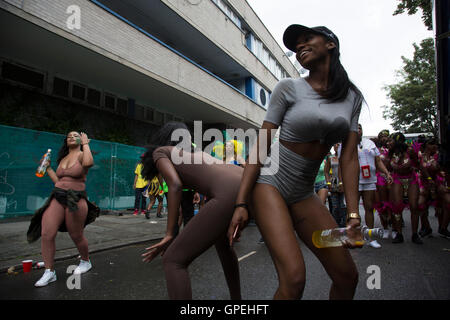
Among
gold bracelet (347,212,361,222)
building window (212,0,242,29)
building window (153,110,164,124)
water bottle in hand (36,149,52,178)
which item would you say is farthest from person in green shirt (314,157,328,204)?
building window (212,0,242,29)

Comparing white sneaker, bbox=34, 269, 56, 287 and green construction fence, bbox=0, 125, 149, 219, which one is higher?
green construction fence, bbox=0, 125, 149, 219

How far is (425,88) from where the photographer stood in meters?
31.2

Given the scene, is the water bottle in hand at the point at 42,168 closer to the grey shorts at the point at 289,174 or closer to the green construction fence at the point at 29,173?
the green construction fence at the point at 29,173

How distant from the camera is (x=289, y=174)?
1780mm

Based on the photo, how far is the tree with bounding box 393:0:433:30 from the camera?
39.7ft

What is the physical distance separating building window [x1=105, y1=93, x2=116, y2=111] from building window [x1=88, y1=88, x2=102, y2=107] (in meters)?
0.35

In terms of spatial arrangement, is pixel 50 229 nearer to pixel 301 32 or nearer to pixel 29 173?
pixel 301 32

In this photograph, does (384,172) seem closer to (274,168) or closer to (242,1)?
(274,168)

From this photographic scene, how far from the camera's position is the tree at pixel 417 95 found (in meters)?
30.5

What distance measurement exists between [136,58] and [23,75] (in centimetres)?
351

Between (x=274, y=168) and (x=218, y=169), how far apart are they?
19.8 inches

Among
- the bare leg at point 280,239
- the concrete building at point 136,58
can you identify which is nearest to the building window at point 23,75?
the concrete building at point 136,58

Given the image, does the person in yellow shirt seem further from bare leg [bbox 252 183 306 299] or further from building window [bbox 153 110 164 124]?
bare leg [bbox 252 183 306 299]

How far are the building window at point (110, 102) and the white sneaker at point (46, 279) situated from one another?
31.9 feet
